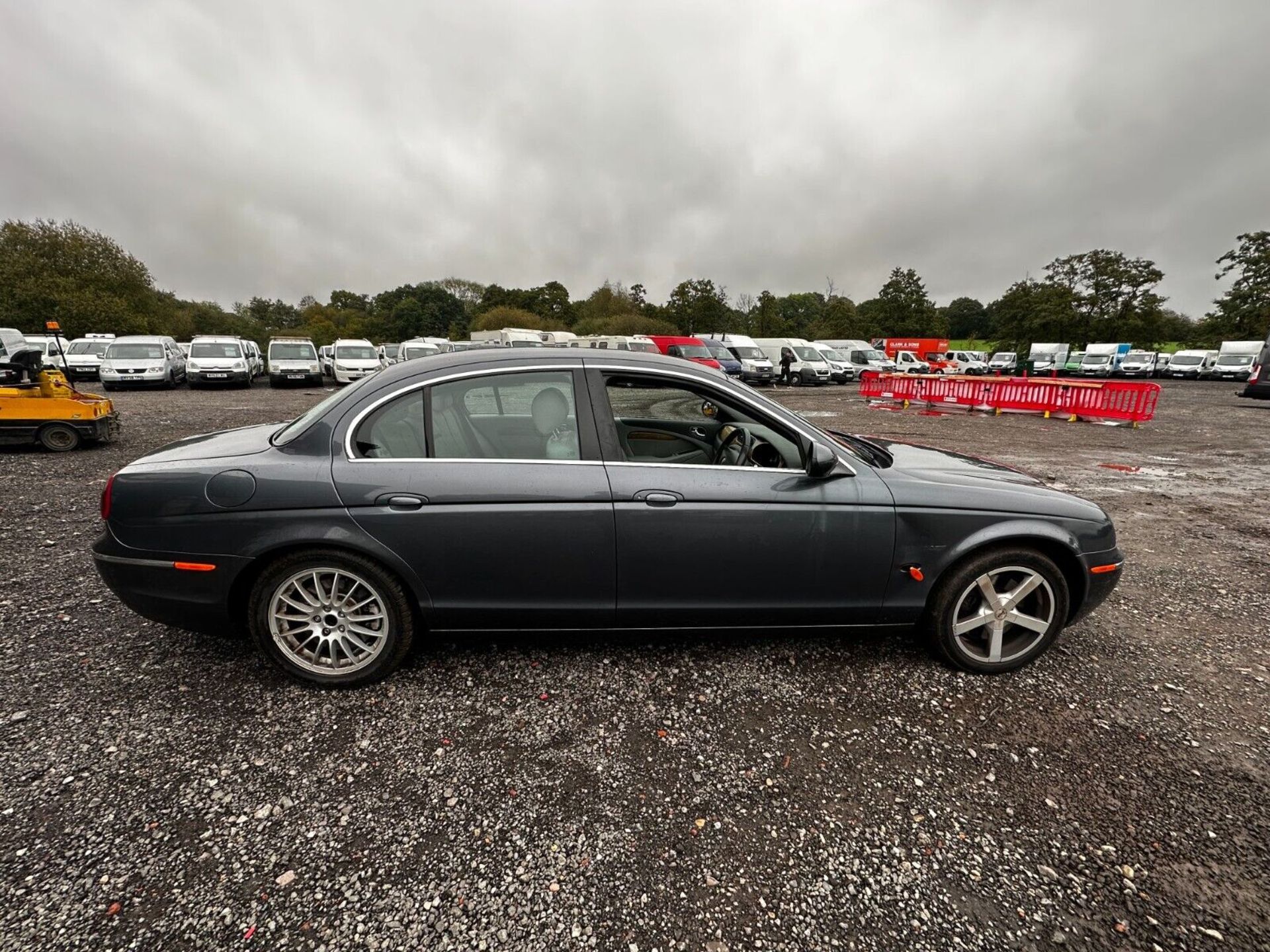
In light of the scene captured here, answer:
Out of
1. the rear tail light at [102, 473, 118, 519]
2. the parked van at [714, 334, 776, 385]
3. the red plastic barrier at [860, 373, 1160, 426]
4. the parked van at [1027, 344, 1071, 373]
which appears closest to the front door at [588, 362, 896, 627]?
the rear tail light at [102, 473, 118, 519]

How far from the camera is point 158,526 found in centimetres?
257

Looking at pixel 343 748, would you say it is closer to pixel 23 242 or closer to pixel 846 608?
pixel 846 608

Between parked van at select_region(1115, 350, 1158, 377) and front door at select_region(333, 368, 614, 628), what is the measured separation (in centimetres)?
4690

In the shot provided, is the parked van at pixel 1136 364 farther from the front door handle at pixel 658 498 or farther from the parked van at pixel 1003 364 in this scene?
the front door handle at pixel 658 498

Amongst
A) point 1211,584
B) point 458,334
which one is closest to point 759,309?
point 458,334

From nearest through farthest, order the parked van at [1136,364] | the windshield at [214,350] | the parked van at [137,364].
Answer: the parked van at [137,364] < the windshield at [214,350] < the parked van at [1136,364]

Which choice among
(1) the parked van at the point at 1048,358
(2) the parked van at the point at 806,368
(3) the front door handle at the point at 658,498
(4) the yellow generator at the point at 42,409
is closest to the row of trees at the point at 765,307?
(1) the parked van at the point at 1048,358

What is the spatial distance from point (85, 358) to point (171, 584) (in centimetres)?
2414

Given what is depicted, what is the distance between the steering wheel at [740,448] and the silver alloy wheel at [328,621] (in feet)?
6.13

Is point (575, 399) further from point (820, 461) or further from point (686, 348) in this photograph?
point (686, 348)

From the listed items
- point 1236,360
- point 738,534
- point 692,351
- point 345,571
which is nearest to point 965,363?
point 1236,360

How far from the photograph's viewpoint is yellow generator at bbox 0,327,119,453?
762 centimetres

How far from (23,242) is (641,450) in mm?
68855

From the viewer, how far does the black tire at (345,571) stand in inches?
→ 103
